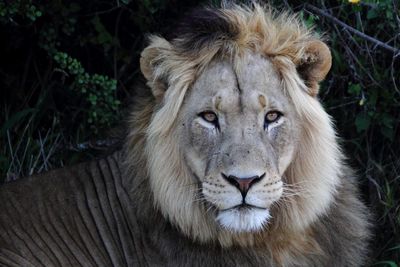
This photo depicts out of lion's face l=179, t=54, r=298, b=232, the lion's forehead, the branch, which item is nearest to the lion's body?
lion's face l=179, t=54, r=298, b=232

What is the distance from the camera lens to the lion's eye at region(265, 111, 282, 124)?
4039 millimetres

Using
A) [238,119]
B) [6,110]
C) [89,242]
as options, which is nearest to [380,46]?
[238,119]

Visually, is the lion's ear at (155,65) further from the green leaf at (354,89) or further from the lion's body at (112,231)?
the green leaf at (354,89)

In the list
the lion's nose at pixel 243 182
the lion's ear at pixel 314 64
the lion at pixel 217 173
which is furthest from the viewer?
the lion's ear at pixel 314 64

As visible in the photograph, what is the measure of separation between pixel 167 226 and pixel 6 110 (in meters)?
2.32

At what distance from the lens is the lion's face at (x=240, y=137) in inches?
151

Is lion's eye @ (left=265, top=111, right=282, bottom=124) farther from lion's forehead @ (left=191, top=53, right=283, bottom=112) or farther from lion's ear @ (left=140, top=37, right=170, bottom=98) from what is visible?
lion's ear @ (left=140, top=37, right=170, bottom=98)

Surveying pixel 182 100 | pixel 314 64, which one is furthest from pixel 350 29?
pixel 182 100

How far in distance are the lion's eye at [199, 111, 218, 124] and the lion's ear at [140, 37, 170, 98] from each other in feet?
0.91

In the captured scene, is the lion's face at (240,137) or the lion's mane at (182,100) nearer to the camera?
the lion's face at (240,137)

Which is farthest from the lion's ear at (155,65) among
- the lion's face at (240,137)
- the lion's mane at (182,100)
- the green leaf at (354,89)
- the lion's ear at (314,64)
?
the green leaf at (354,89)

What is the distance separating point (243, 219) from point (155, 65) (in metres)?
0.85

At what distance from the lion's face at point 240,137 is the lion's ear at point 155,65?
0.16m

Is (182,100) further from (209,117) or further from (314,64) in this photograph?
(314,64)
